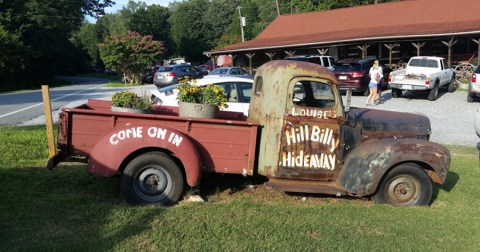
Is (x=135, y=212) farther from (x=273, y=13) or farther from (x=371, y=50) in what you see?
(x=273, y=13)

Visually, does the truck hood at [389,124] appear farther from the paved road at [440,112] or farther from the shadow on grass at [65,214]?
the paved road at [440,112]

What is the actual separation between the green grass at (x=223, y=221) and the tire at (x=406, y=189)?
16 centimetres

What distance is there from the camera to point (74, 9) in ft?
197

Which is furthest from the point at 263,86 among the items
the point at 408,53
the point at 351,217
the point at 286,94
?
the point at 408,53

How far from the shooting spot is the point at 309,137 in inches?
231

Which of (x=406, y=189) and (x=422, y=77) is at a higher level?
(x=422, y=77)

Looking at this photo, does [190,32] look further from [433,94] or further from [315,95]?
[315,95]

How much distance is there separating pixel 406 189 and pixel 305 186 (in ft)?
4.55

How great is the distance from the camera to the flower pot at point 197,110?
19.7 feet

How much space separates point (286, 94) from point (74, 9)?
2395 inches

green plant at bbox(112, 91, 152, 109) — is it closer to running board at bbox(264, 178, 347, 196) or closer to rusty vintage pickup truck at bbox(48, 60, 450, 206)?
rusty vintage pickup truck at bbox(48, 60, 450, 206)

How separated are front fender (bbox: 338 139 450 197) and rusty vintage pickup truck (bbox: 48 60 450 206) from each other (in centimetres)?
1

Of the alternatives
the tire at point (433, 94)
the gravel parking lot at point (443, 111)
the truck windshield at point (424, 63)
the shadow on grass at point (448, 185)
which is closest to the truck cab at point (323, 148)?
the shadow on grass at point (448, 185)

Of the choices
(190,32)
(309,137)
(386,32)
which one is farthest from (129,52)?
(190,32)
